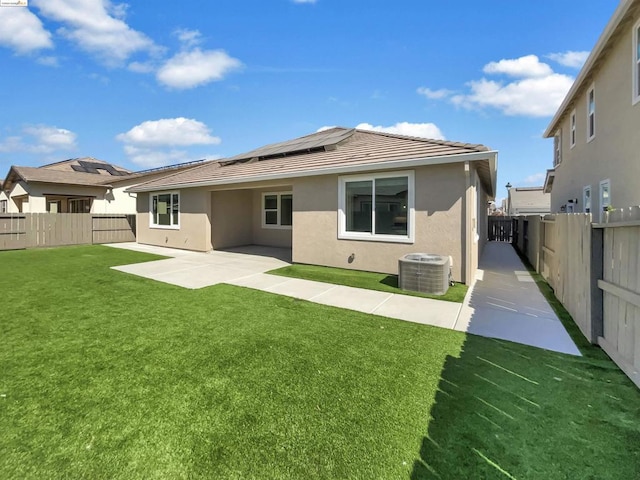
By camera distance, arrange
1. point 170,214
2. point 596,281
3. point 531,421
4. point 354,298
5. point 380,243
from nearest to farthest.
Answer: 1. point 531,421
2. point 596,281
3. point 354,298
4. point 380,243
5. point 170,214

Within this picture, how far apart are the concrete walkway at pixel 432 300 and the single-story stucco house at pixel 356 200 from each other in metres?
1.08

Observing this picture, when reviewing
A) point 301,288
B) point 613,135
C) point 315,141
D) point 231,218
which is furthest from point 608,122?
point 231,218

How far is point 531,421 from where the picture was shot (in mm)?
2623

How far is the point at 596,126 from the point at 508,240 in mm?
12366

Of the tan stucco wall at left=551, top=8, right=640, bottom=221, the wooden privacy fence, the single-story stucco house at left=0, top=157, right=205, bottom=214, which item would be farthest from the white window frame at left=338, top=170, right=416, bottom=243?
the single-story stucco house at left=0, top=157, right=205, bottom=214

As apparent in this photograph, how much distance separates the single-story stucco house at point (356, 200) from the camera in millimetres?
7574

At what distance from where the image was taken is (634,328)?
3213 millimetres

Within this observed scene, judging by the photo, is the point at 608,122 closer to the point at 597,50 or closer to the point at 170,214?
the point at 597,50

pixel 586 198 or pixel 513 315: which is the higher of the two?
pixel 586 198

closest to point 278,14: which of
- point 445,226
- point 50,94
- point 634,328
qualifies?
point 445,226

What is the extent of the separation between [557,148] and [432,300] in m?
16.2

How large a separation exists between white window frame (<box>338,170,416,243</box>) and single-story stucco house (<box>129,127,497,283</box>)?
1.1 inches

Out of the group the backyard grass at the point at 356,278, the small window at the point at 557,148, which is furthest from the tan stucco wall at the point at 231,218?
the small window at the point at 557,148

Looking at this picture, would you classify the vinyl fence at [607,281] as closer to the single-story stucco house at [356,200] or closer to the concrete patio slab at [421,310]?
the concrete patio slab at [421,310]
